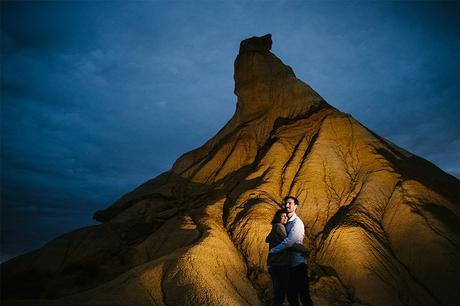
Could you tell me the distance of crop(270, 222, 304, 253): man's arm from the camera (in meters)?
5.92

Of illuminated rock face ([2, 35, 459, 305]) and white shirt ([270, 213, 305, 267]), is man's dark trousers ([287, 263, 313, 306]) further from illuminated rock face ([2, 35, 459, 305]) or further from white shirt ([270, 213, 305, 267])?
illuminated rock face ([2, 35, 459, 305])

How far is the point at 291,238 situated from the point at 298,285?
0.91 metres

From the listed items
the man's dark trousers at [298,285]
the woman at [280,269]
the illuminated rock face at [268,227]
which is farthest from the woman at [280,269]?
the illuminated rock face at [268,227]

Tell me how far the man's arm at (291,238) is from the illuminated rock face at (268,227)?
418 cm

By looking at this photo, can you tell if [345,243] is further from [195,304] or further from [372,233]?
[195,304]

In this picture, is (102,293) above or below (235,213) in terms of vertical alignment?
below

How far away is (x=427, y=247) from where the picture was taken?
36.8ft

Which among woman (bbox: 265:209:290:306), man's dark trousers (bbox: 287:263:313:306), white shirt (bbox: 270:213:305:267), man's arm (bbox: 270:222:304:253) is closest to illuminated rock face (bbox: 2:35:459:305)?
man's dark trousers (bbox: 287:263:313:306)

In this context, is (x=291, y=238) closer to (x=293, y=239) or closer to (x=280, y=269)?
(x=293, y=239)

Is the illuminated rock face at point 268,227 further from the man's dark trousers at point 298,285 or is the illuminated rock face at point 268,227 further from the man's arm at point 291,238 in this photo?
the man's arm at point 291,238

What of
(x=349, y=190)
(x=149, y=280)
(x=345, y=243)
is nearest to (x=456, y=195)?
(x=349, y=190)

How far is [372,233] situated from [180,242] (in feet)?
21.6

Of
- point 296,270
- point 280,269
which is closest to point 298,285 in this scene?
point 296,270

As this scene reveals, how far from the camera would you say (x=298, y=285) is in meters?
6.25
